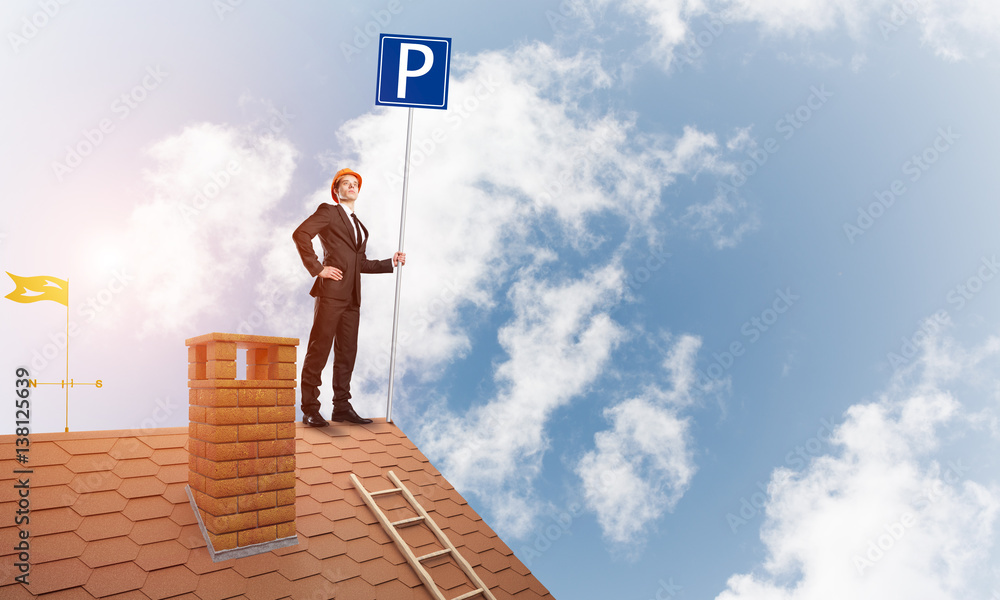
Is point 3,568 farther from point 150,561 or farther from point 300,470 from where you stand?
point 300,470

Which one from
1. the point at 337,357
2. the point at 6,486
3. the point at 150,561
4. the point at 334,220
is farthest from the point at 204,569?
the point at 334,220

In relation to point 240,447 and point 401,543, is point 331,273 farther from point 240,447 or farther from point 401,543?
point 401,543

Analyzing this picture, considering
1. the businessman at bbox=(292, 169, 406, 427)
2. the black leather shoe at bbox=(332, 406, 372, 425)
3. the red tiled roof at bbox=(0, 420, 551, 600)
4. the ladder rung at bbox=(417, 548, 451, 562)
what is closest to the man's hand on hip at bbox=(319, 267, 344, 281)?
the businessman at bbox=(292, 169, 406, 427)

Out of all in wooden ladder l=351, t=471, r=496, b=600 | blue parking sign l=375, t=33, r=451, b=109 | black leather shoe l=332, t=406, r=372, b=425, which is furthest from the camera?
blue parking sign l=375, t=33, r=451, b=109

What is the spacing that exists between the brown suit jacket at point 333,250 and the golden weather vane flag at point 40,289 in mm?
2164

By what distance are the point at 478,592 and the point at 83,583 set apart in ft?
8.82

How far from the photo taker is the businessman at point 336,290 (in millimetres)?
6520

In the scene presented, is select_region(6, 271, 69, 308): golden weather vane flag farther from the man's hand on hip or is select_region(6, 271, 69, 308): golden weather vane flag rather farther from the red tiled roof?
the man's hand on hip

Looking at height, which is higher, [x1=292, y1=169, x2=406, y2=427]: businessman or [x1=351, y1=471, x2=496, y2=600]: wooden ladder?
[x1=292, y1=169, x2=406, y2=427]: businessman

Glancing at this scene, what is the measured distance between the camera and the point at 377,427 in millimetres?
6855

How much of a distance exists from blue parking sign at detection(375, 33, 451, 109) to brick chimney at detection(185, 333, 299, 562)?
3912 mm

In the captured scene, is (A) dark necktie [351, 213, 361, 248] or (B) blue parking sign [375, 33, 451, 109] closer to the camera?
(A) dark necktie [351, 213, 361, 248]

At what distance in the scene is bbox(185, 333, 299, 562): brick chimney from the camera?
409 centimetres

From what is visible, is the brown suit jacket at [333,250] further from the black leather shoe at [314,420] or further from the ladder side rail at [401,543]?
the ladder side rail at [401,543]
